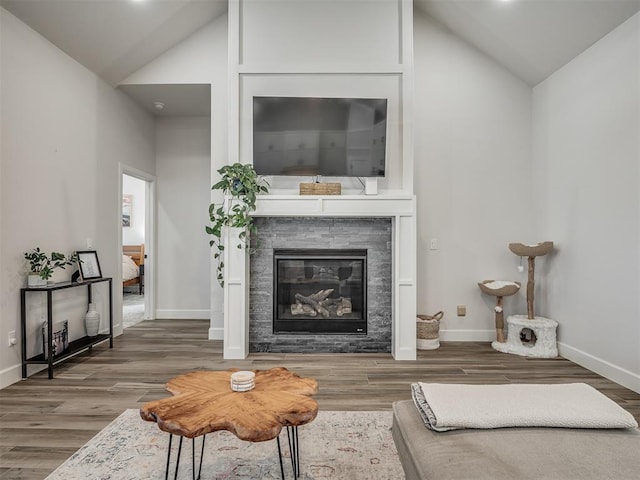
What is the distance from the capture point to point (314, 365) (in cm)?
345

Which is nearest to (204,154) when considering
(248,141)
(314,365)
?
(248,141)

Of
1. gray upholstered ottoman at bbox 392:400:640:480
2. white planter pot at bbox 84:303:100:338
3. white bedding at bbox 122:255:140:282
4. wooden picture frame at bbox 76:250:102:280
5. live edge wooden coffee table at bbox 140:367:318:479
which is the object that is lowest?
white planter pot at bbox 84:303:100:338

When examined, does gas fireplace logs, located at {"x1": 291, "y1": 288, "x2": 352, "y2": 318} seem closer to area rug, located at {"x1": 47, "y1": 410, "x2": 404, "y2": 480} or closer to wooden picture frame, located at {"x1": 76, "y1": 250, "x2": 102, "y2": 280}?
area rug, located at {"x1": 47, "y1": 410, "x2": 404, "y2": 480}

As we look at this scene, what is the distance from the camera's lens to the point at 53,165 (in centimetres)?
350

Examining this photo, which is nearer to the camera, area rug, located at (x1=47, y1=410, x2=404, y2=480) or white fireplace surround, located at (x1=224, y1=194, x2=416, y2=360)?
area rug, located at (x1=47, y1=410, x2=404, y2=480)

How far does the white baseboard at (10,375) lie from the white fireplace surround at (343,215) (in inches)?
60.2

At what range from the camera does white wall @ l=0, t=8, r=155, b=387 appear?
9.90ft

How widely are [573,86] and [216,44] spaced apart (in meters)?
3.49

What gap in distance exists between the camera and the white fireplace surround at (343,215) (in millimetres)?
3664

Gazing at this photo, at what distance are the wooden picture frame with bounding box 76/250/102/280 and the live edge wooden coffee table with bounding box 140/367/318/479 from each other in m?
2.60

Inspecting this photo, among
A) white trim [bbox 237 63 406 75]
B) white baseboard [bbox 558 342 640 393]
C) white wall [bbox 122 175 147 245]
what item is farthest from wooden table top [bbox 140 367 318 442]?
white wall [bbox 122 175 147 245]

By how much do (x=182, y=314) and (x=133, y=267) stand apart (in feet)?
8.86

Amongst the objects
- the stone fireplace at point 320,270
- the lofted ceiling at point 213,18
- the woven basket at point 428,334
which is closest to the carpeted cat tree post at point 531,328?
the woven basket at point 428,334

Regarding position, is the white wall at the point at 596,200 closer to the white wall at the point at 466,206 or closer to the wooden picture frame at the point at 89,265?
the white wall at the point at 466,206
